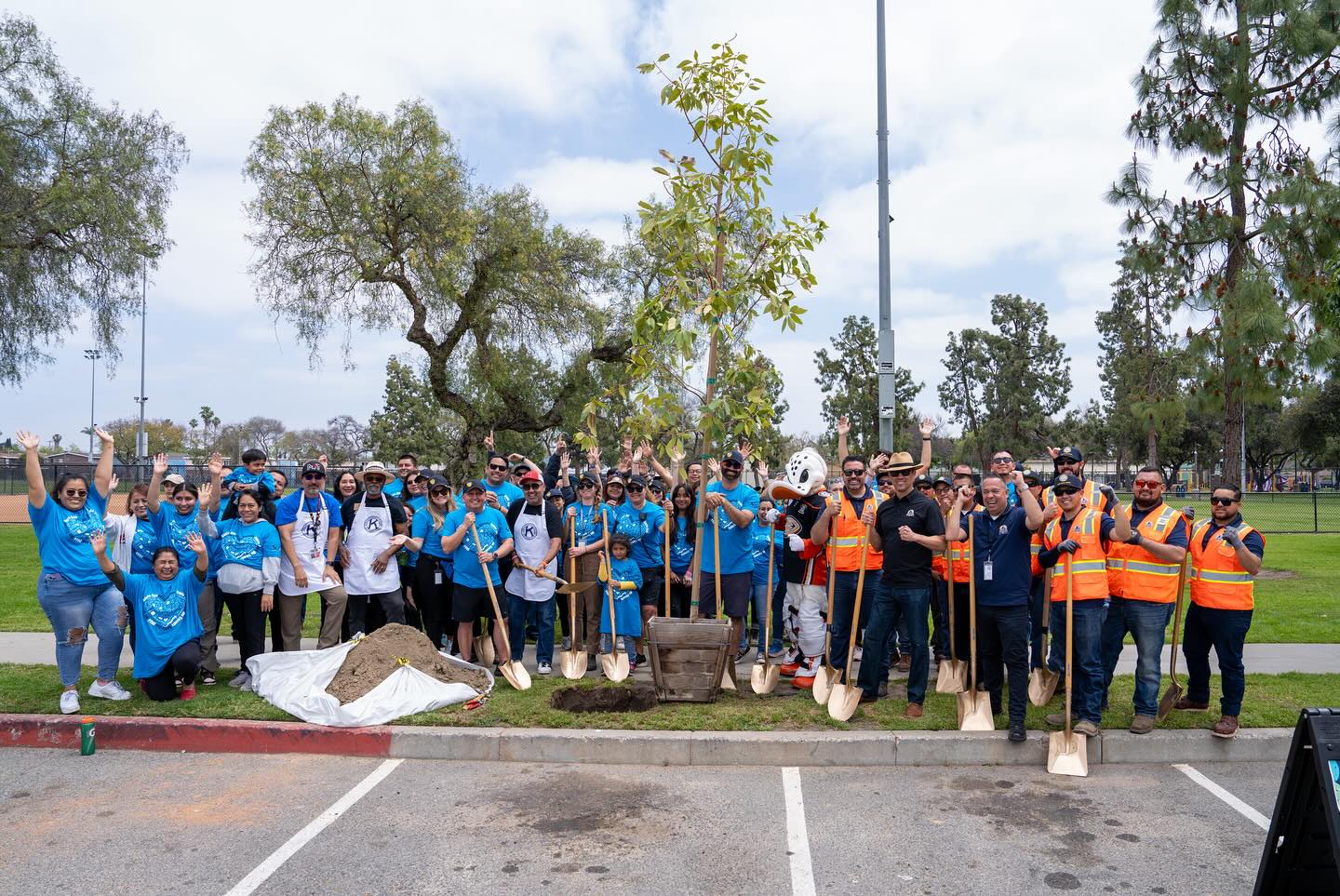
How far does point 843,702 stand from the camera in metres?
6.74

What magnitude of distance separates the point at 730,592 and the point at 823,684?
1.19 metres

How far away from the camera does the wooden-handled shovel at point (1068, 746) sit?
5973mm

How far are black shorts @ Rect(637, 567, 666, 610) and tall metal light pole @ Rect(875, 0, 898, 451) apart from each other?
2859mm

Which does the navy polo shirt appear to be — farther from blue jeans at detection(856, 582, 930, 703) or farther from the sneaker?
the sneaker

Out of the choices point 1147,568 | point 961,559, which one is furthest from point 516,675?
point 1147,568

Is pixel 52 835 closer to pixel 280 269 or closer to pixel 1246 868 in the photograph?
pixel 1246 868

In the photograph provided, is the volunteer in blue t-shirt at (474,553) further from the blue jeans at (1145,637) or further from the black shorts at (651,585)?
the blue jeans at (1145,637)

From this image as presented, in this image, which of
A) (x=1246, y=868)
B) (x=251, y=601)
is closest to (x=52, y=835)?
(x=251, y=601)

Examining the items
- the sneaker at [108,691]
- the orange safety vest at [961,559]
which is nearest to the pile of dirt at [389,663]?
the sneaker at [108,691]

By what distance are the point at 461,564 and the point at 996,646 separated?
4.32 metres

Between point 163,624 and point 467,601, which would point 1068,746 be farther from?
point 163,624

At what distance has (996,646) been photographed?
670cm

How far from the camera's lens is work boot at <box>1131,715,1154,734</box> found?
249 inches

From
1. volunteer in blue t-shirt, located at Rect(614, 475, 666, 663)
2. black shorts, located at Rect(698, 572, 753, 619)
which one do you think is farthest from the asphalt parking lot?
volunteer in blue t-shirt, located at Rect(614, 475, 666, 663)
